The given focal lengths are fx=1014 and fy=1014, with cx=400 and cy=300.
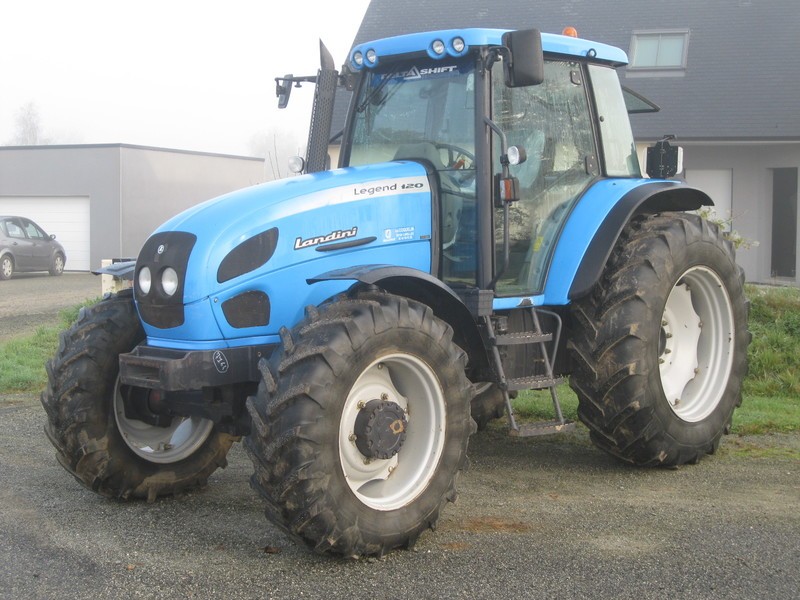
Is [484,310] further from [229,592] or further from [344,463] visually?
[229,592]

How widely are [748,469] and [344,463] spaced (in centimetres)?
297

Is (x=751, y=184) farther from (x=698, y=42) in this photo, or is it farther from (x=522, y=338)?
(x=522, y=338)

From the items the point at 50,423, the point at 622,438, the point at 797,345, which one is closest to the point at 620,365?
the point at 622,438

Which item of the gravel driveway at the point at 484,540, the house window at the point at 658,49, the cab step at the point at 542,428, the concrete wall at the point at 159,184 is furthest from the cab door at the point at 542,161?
the concrete wall at the point at 159,184

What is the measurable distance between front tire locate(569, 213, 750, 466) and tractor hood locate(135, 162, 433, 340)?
4.76 feet

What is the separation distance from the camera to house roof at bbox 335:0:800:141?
795 inches

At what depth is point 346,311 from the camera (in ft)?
15.7

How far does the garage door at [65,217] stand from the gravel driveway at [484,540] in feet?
86.1

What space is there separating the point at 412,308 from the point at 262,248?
82 centimetres

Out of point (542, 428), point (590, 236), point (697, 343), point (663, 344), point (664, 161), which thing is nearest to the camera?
point (542, 428)

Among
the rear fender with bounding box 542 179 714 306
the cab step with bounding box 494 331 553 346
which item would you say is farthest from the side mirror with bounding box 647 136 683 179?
the cab step with bounding box 494 331 553 346

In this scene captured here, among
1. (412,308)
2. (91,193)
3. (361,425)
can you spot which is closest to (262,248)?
(412,308)

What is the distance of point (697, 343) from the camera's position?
23.3 ft

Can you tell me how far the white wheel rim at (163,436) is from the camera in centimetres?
578
